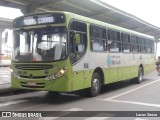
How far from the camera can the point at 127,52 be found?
1577 centimetres

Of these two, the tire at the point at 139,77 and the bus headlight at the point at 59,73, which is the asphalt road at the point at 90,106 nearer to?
the bus headlight at the point at 59,73

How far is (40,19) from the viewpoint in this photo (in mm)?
10312

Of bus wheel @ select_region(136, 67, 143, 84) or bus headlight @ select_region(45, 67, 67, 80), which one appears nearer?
bus headlight @ select_region(45, 67, 67, 80)

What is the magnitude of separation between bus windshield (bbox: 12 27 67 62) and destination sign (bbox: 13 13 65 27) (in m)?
0.23

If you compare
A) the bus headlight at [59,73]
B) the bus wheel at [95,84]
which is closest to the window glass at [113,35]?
the bus wheel at [95,84]

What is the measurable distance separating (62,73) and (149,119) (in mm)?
3278

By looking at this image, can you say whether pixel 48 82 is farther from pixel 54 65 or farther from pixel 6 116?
pixel 6 116

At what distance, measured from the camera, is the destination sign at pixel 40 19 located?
33.0ft

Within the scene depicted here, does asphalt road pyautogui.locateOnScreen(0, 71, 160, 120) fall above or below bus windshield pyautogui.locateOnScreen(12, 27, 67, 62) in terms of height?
below

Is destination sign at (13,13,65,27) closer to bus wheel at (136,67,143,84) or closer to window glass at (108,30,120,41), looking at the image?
window glass at (108,30,120,41)

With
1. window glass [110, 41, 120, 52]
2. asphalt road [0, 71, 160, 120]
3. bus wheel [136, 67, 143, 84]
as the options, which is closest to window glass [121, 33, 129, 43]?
window glass [110, 41, 120, 52]

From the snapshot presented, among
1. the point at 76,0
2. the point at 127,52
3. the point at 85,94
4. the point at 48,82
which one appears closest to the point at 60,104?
the point at 48,82

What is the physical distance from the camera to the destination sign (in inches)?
396

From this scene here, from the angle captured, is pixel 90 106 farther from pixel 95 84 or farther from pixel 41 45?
pixel 41 45
